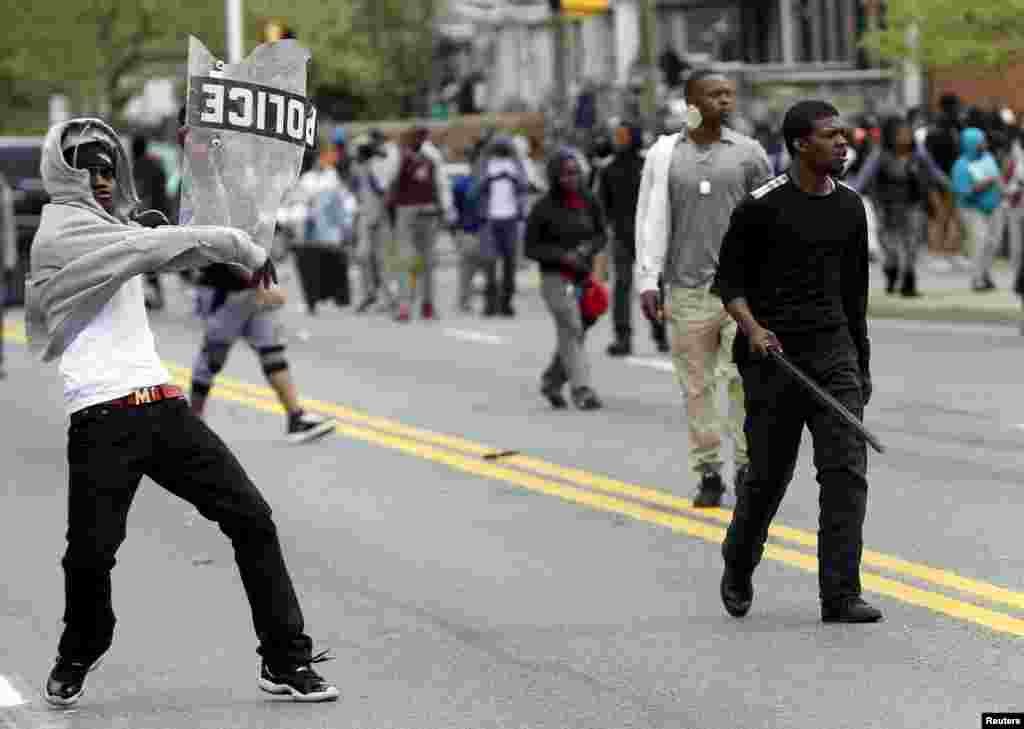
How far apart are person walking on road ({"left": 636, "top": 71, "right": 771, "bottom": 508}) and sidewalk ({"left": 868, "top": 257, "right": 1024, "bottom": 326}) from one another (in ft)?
33.5

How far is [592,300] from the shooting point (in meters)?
15.5

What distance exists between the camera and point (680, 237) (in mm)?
10914

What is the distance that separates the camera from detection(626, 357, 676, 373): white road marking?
18484mm

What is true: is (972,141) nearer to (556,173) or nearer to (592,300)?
(556,173)

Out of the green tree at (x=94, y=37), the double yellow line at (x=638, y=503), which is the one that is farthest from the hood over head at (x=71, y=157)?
the green tree at (x=94, y=37)

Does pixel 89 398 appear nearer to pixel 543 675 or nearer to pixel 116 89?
pixel 543 675

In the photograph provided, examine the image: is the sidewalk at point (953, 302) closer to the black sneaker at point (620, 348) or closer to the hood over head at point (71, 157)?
the black sneaker at point (620, 348)

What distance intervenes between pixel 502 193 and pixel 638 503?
1349 cm

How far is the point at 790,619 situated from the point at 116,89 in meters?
48.4

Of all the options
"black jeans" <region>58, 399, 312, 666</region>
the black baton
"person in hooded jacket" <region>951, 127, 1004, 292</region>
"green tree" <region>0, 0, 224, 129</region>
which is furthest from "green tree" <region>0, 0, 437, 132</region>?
"black jeans" <region>58, 399, 312, 666</region>

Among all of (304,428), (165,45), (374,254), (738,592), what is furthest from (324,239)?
(165,45)

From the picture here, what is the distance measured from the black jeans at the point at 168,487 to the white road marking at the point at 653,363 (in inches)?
435

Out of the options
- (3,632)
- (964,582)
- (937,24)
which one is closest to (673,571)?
(964,582)

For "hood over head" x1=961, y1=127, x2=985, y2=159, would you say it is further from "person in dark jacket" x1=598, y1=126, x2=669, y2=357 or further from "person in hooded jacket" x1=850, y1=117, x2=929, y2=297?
"person in dark jacket" x1=598, y1=126, x2=669, y2=357
